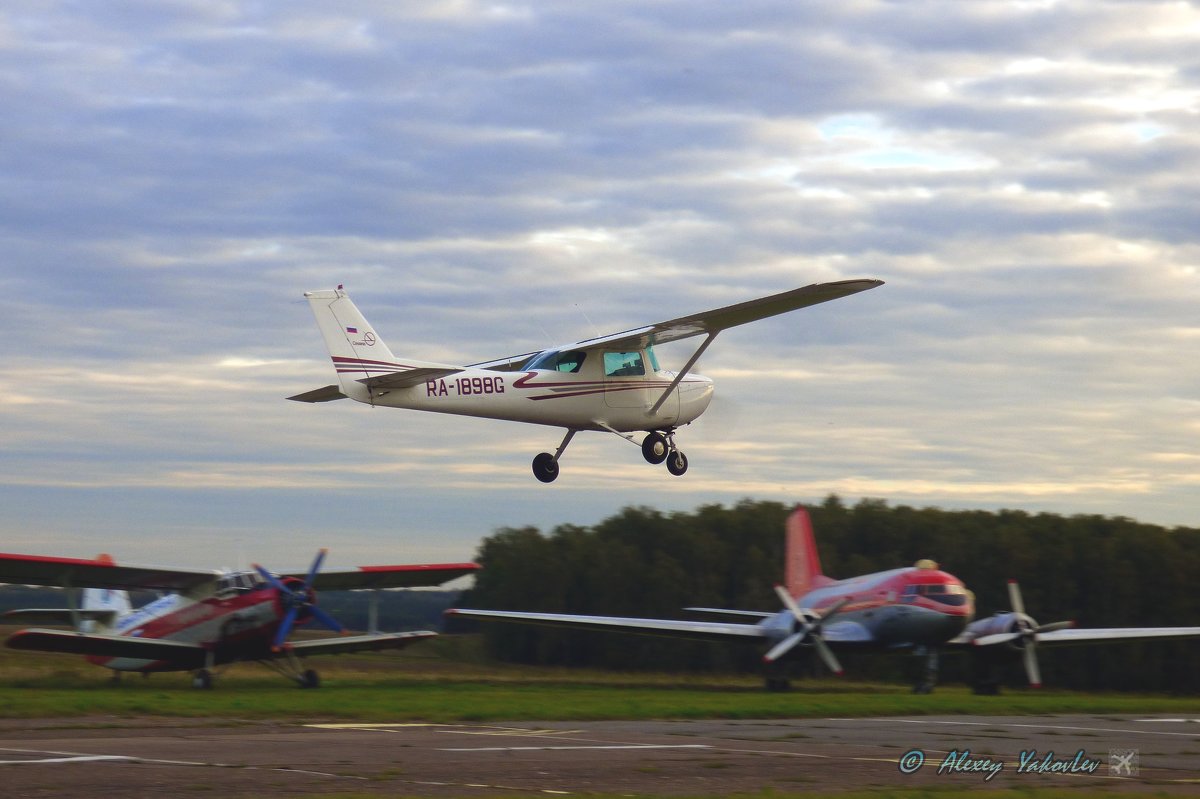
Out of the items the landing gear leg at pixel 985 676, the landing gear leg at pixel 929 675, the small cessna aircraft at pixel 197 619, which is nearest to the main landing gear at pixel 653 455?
Answer: the small cessna aircraft at pixel 197 619

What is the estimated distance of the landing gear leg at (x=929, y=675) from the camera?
4131 centimetres

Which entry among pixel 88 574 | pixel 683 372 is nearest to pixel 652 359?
pixel 683 372

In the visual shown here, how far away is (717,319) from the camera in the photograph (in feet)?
93.5

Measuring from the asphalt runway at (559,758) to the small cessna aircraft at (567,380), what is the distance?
21.1ft

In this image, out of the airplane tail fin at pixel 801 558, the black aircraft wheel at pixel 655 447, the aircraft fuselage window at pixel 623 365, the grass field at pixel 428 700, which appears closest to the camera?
the grass field at pixel 428 700

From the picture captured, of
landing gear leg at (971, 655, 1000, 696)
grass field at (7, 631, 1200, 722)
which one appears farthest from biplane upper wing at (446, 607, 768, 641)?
landing gear leg at (971, 655, 1000, 696)

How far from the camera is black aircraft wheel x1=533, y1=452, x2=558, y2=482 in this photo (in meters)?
28.2

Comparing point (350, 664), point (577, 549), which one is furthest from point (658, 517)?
point (350, 664)

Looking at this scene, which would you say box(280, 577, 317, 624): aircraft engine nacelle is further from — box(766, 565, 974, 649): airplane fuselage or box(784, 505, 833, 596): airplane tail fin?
box(784, 505, 833, 596): airplane tail fin

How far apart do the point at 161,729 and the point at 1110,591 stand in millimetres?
65575

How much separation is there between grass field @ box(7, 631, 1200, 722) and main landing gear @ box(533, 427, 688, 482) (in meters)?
5.44

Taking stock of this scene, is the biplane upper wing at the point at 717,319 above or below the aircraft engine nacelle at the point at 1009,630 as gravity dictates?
above

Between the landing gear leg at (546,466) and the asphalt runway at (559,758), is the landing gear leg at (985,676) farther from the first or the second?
the landing gear leg at (546,466)

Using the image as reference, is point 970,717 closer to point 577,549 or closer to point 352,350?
point 352,350
